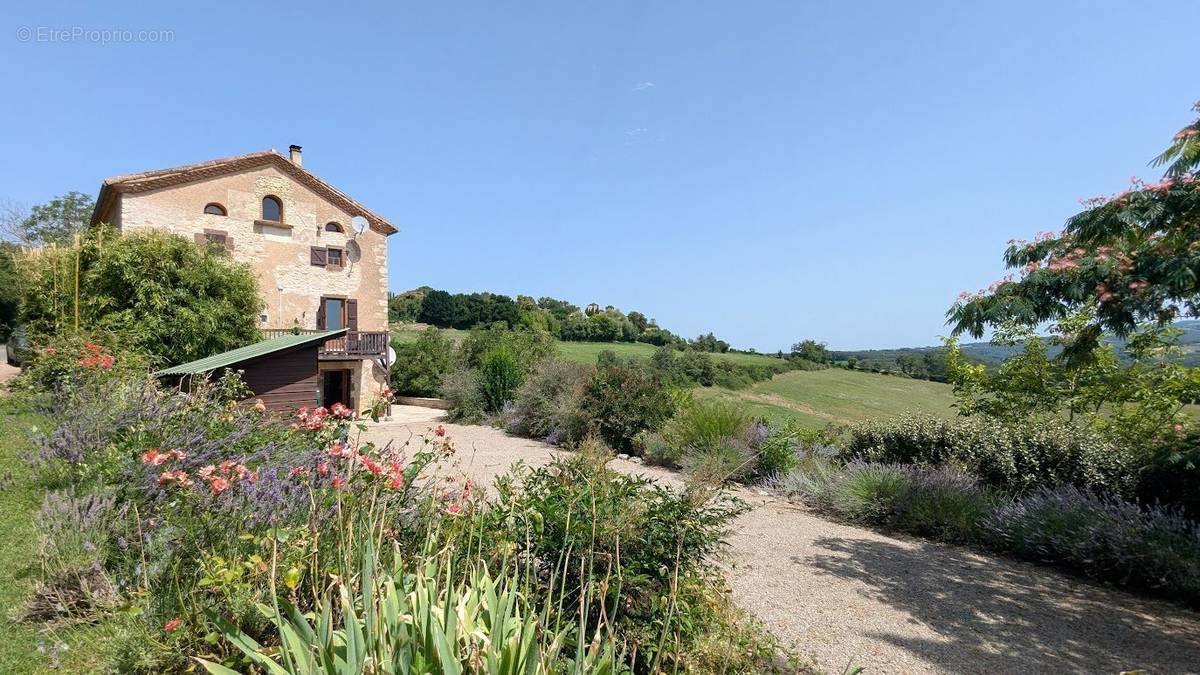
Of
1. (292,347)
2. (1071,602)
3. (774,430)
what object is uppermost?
(292,347)

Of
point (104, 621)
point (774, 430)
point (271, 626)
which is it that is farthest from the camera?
point (774, 430)

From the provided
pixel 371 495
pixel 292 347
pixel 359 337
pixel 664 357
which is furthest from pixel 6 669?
pixel 664 357

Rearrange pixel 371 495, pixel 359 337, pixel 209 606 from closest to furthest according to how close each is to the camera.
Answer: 1. pixel 209 606
2. pixel 371 495
3. pixel 359 337

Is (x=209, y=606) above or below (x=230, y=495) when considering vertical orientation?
below

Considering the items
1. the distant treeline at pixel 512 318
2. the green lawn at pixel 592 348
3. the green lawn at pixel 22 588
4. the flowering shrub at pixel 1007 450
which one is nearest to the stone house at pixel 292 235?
the green lawn at pixel 592 348

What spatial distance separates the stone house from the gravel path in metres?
14.1

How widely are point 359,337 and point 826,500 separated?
624 inches

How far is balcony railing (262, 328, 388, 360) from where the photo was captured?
16672 millimetres

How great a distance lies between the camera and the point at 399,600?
1.75 metres

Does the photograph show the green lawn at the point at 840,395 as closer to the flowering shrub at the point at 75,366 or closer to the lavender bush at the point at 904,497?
the lavender bush at the point at 904,497

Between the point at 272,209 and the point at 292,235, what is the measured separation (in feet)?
3.37

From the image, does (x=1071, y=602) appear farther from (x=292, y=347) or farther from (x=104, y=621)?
(x=292, y=347)

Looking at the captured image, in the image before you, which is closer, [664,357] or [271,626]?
[271,626]

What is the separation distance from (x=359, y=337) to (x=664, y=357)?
63.4 feet
